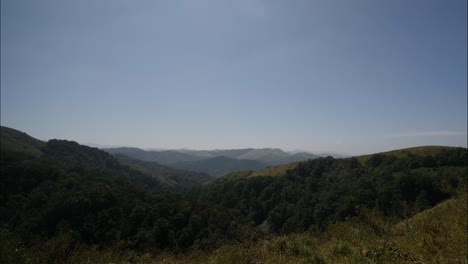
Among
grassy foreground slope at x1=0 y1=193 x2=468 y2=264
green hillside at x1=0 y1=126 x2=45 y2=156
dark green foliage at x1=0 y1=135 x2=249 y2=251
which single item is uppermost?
green hillside at x1=0 y1=126 x2=45 y2=156

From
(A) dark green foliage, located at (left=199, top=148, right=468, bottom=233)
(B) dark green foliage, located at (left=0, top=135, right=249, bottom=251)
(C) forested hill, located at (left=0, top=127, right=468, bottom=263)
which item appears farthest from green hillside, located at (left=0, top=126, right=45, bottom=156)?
(A) dark green foliage, located at (left=199, top=148, right=468, bottom=233)

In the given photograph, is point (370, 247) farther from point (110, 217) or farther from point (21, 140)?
point (21, 140)

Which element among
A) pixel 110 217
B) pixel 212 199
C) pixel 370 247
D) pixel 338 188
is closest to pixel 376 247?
pixel 370 247

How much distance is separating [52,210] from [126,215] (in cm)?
2091

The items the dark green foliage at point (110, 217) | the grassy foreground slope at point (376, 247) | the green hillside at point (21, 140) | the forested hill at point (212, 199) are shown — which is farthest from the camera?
the green hillside at point (21, 140)

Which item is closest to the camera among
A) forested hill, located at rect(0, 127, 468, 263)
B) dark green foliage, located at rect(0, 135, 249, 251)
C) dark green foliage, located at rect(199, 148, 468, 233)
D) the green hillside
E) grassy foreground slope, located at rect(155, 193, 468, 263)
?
grassy foreground slope, located at rect(155, 193, 468, 263)

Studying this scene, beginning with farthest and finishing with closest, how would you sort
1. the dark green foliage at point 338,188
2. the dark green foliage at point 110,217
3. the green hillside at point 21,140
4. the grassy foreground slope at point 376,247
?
1. the green hillside at point 21,140
2. the dark green foliage at point 338,188
3. the dark green foliage at point 110,217
4. the grassy foreground slope at point 376,247

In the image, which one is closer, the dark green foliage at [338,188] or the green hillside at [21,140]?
the dark green foliage at [338,188]

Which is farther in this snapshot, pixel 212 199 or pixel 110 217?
pixel 212 199

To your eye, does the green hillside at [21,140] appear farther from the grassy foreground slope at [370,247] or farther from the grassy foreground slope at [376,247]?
the grassy foreground slope at [376,247]

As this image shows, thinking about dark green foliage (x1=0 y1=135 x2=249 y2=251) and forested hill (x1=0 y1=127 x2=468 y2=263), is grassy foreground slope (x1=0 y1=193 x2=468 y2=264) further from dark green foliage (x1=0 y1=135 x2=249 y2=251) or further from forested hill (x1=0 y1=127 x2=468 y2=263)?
dark green foliage (x1=0 y1=135 x2=249 y2=251)

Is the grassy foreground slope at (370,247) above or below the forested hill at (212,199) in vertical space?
above

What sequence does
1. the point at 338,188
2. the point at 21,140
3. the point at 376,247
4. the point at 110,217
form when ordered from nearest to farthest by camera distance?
the point at 376,247, the point at 110,217, the point at 338,188, the point at 21,140

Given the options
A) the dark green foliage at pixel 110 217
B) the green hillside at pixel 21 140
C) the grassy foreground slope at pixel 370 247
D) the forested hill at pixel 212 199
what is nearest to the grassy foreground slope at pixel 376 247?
the grassy foreground slope at pixel 370 247
